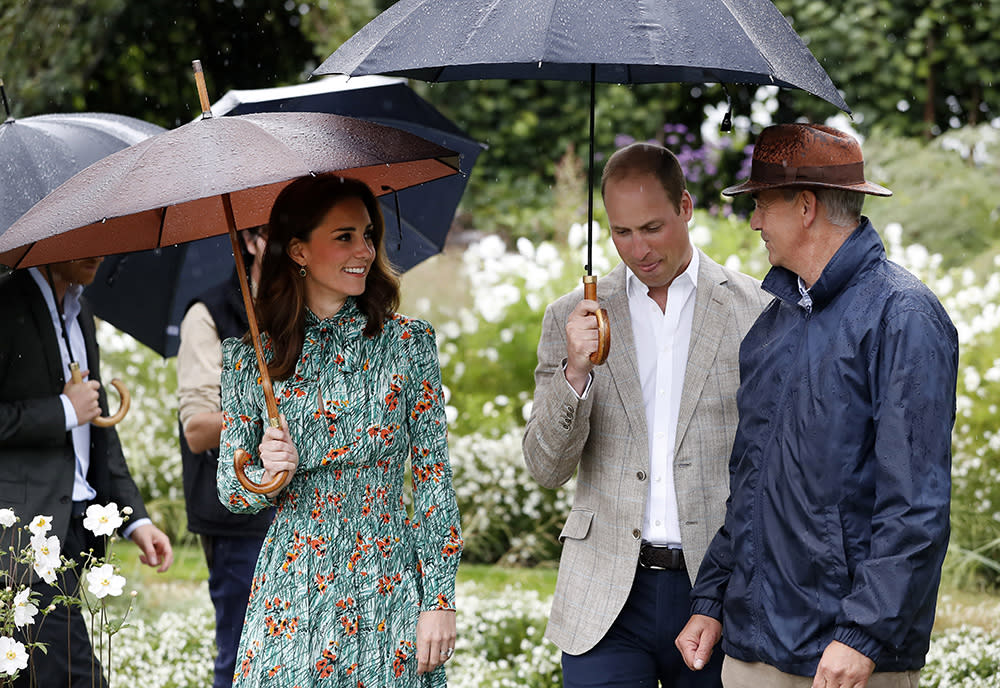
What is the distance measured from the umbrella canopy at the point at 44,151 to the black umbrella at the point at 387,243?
524 mm

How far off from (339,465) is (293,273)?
19.9 inches

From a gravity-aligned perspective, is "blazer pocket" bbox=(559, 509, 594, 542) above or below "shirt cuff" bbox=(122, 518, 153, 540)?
above

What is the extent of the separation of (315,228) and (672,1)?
3.37ft

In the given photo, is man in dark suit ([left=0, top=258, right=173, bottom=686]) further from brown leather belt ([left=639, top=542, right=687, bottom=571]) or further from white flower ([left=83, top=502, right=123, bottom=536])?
brown leather belt ([left=639, top=542, right=687, bottom=571])

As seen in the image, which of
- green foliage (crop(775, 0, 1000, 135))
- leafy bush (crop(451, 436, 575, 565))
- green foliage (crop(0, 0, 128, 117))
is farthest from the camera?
green foliage (crop(775, 0, 1000, 135))

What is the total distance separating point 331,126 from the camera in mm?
2877

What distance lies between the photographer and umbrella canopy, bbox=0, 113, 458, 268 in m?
2.53

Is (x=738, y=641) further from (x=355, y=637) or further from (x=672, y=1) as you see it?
(x=672, y=1)

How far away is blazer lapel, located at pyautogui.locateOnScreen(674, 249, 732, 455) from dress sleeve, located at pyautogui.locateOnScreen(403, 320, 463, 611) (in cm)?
63

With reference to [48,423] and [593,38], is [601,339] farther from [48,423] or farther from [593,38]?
[48,423]

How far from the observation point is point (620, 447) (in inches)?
129

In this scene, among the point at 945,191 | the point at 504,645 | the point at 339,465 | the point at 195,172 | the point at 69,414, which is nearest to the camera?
the point at 195,172

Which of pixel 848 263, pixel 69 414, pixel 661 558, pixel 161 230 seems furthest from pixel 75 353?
pixel 848 263

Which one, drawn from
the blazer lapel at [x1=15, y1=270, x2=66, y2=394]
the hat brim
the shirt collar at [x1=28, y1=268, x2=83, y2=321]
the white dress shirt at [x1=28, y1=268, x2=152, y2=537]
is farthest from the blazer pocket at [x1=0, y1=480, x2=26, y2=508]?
the hat brim
